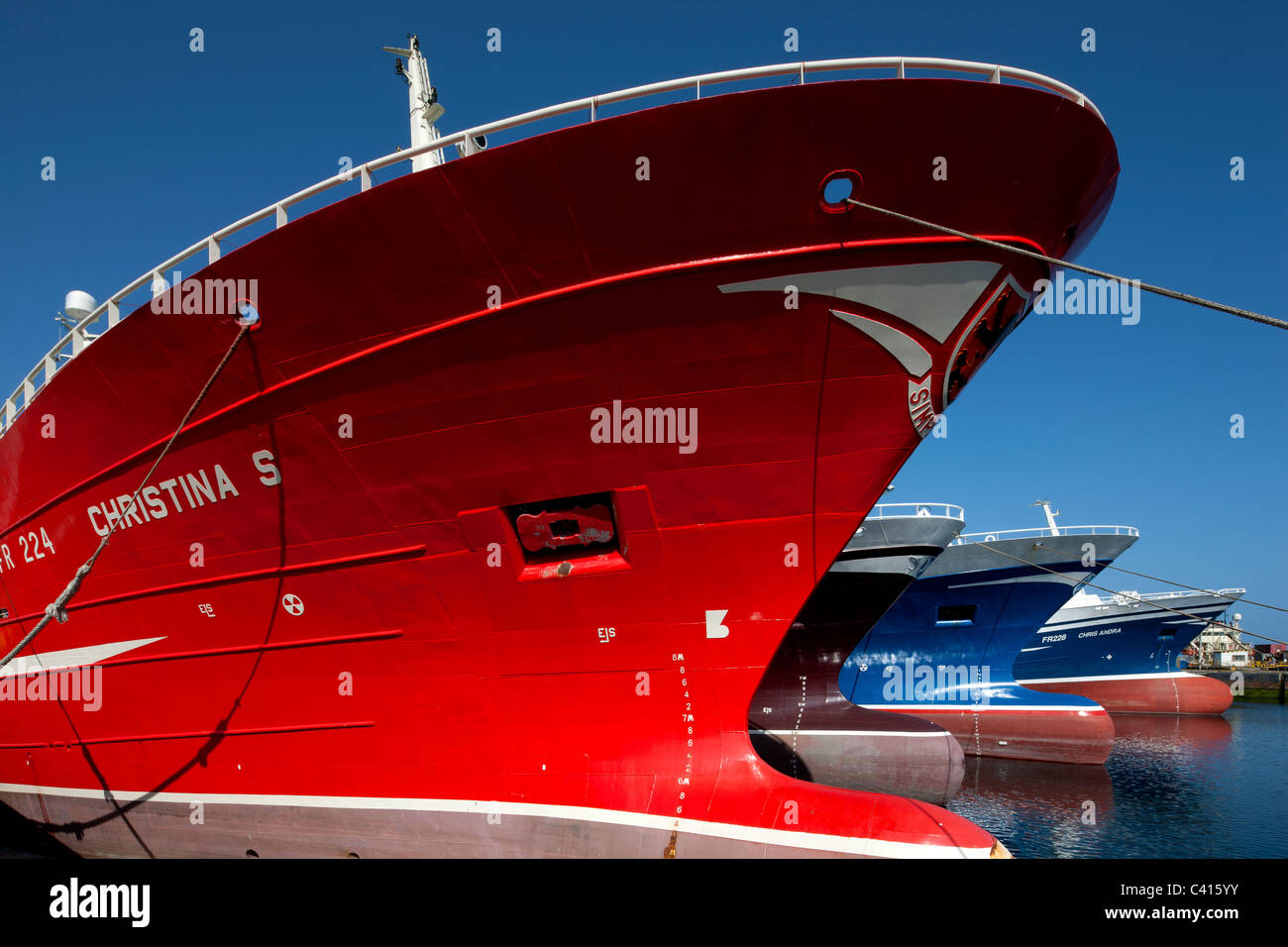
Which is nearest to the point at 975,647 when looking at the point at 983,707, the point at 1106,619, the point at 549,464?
the point at 983,707

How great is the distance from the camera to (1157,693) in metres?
26.3

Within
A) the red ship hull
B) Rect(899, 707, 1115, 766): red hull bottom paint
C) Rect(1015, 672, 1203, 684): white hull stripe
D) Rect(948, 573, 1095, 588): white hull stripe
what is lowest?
Rect(1015, 672, 1203, 684): white hull stripe

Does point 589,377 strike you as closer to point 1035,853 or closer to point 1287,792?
point 1035,853

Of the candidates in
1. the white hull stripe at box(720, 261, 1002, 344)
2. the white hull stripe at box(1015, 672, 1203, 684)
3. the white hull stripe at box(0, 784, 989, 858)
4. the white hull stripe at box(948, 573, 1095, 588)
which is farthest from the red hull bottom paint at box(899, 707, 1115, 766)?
the white hull stripe at box(720, 261, 1002, 344)

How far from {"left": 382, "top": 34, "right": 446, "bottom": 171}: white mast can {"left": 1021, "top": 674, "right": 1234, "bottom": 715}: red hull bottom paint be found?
26.3m

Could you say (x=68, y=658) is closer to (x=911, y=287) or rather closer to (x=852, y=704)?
(x=911, y=287)

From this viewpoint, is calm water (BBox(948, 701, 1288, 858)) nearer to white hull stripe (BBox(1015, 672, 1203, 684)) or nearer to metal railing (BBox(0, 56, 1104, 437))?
white hull stripe (BBox(1015, 672, 1203, 684))

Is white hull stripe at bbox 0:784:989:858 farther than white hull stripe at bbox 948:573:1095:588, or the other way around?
white hull stripe at bbox 948:573:1095:588

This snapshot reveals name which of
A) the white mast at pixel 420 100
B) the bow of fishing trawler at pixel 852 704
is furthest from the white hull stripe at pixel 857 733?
the white mast at pixel 420 100

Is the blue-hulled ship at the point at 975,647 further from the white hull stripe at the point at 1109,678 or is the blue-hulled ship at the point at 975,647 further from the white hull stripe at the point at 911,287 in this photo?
the white hull stripe at the point at 911,287

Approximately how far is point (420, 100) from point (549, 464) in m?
5.51

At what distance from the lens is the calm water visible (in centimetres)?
1070

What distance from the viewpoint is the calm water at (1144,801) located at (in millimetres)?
10695

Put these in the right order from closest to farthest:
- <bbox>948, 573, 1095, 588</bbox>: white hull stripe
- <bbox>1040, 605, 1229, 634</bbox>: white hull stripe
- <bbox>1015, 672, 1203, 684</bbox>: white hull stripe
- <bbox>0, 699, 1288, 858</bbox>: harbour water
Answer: <bbox>0, 699, 1288, 858</bbox>: harbour water, <bbox>948, 573, 1095, 588</bbox>: white hull stripe, <bbox>1015, 672, 1203, 684</bbox>: white hull stripe, <bbox>1040, 605, 1229, 634</bbox>: white hull stripe
